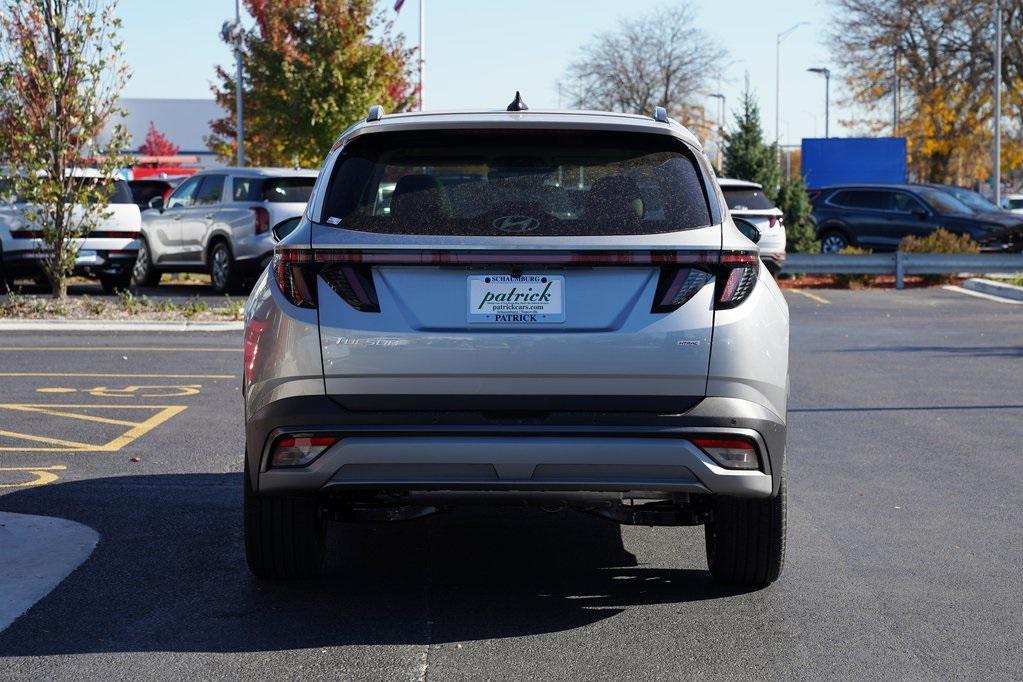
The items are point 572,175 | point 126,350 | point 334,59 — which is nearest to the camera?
point 572,175

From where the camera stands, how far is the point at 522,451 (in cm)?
484

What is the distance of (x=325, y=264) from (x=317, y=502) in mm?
984

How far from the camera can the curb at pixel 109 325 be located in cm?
1692

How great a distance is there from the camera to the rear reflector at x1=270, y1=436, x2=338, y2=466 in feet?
16.2

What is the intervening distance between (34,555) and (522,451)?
2434 mm

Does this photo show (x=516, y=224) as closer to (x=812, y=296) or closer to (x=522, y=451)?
(x=522, y=451)

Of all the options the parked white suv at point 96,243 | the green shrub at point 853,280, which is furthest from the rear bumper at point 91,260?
the green shrub at point 853,280

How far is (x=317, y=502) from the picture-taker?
5453 mm

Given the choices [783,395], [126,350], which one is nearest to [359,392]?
[783,395]

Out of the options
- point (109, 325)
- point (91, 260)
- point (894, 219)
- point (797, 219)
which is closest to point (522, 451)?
point (109, 325)

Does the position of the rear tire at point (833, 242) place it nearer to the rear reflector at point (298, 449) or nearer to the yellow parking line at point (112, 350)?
the yellow parking line at point (112, 350)

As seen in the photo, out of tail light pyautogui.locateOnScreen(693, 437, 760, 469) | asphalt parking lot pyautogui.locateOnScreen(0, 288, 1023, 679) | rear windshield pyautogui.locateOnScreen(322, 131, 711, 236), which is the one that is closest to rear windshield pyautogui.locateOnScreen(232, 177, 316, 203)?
asphalt parking lot pyautogui.locateOnScreen(0, 288, 1023, 679)

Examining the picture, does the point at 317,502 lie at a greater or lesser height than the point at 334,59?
lesser

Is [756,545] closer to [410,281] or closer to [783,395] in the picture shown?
[783,395]
